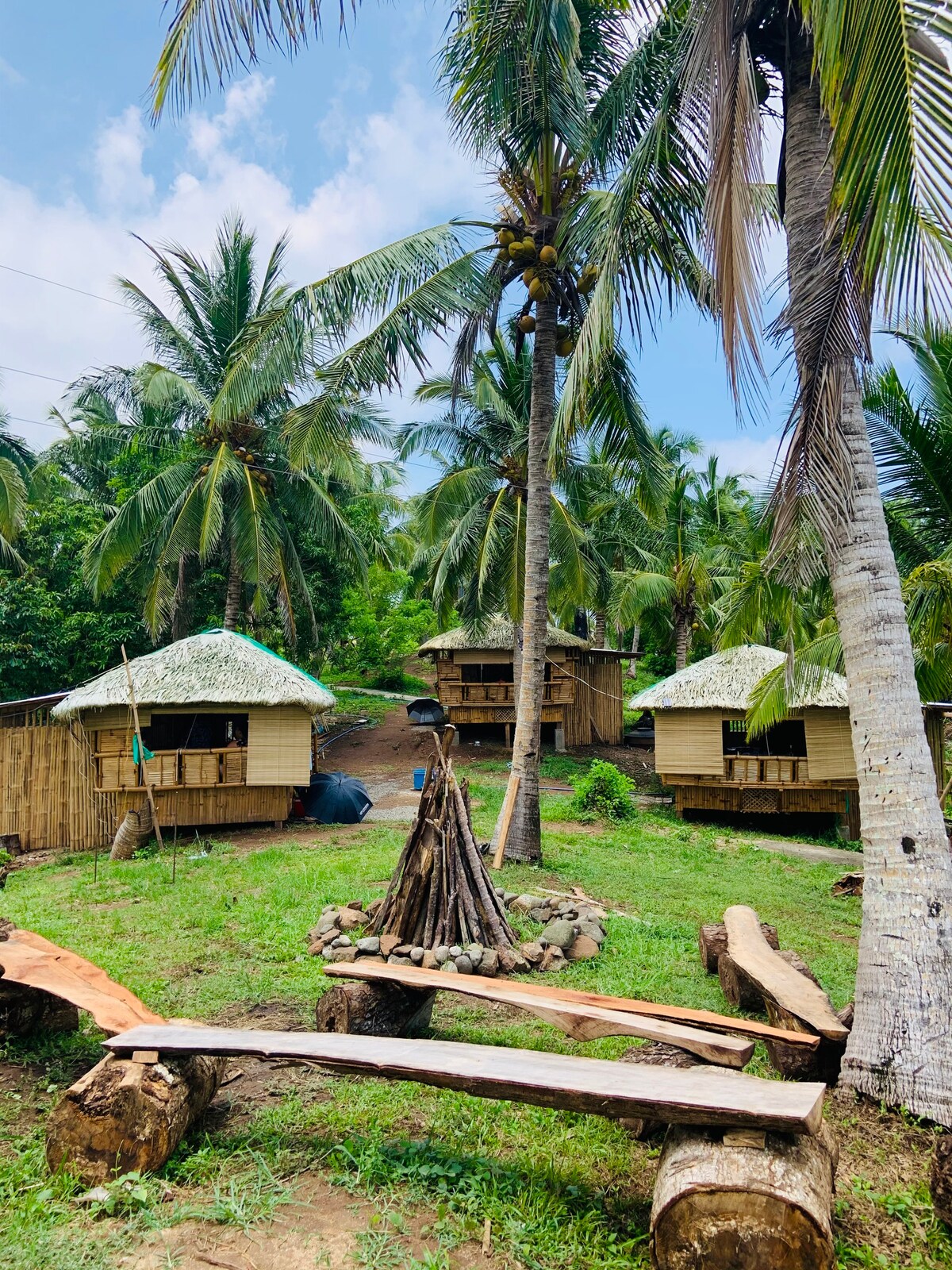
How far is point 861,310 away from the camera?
439 centimetres

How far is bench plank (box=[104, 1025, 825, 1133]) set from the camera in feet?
9.18

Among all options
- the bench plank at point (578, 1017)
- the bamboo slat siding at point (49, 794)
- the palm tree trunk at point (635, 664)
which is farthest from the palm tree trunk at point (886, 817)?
the palm tree trunk at point (635, 664)

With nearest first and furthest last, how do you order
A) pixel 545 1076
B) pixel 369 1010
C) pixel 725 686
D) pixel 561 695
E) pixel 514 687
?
1. pixel 545 1076
2. pixel 369 1010
3. pixel 725 686
4. pixel 514 687
5. pixel 561 695

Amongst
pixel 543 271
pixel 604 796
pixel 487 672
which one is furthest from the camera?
pixel 487 672

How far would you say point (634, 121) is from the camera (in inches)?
309

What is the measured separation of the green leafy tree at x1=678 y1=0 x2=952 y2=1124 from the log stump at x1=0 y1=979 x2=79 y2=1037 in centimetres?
475

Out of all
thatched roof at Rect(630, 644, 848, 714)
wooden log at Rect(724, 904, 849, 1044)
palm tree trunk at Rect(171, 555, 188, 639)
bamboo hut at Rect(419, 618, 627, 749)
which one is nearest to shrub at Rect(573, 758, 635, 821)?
thatched roof at Rect(630, 644, 848, 714)

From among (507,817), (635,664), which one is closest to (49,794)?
(507,817)

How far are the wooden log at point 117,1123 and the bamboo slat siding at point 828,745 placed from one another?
14.3 m

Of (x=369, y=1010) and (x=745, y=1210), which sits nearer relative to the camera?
(x=745, y=1210)

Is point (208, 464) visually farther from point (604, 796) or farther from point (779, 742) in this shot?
point (779, 742)

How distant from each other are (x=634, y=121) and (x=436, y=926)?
796cm

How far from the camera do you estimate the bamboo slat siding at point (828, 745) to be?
15.2 meters

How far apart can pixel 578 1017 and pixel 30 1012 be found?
350 centimetres
